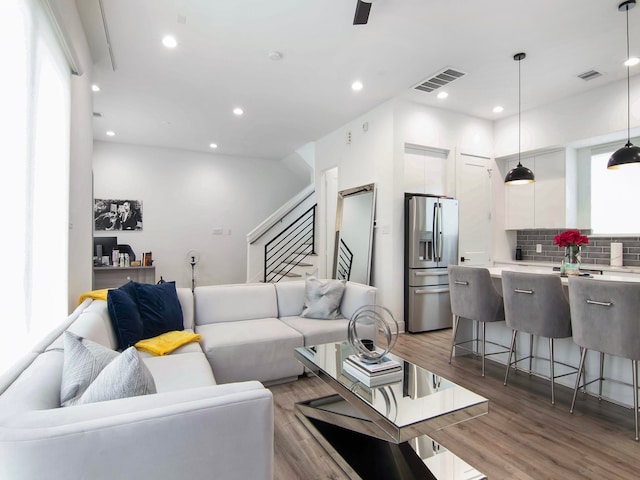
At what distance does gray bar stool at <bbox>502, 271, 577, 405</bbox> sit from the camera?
8.35 feet

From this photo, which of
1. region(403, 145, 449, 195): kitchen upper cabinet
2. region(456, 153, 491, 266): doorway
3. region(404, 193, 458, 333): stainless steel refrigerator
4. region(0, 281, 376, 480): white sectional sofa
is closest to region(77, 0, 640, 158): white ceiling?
region(403, 145, 449, 195): kitchen upper cabinet

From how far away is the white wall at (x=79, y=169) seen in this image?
103 inches

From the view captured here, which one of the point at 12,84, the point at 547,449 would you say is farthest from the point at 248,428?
the point at 547,449

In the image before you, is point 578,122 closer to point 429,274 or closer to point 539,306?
point 429,274

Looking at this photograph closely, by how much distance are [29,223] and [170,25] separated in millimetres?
2214

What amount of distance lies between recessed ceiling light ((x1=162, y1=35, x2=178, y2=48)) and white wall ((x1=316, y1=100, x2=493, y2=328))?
8.77 ft

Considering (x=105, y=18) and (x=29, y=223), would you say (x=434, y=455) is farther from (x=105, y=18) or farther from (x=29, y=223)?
(x=105, y=18)

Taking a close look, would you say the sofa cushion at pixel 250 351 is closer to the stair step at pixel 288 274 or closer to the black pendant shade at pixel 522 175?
the black pendant shade at pixel 522 175

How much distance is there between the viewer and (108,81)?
4.09 meters

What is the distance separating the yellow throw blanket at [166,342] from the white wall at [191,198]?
16.2 feet

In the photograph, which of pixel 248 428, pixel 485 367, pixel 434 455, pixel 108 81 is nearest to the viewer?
pixel 248 428

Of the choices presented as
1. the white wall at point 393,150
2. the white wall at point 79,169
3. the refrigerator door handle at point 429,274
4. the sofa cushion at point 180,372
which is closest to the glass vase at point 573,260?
the refrigerator door handle at point 429,274

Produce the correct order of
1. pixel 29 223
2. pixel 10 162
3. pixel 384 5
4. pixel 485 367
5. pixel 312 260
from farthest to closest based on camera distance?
pixel 312 260
pixel 485 367
pixel 384 5
pixel 29 223
pixel 10 162

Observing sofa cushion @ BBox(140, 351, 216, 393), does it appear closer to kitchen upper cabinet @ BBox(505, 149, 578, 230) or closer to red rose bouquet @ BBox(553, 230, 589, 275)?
red rose bouquet @ BBox(553, 230, 589, 275)
